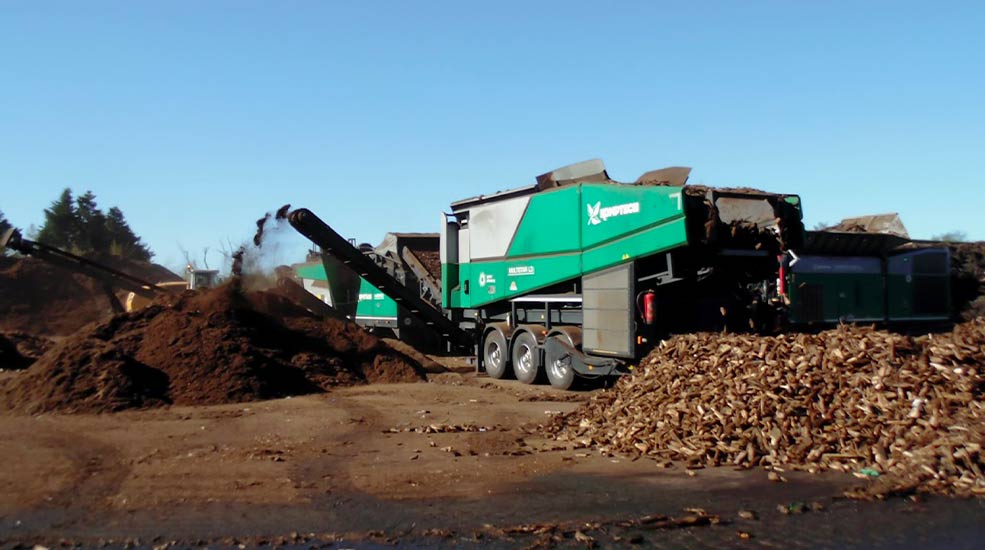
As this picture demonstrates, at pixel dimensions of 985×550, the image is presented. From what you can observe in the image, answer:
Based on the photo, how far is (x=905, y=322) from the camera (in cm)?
2088

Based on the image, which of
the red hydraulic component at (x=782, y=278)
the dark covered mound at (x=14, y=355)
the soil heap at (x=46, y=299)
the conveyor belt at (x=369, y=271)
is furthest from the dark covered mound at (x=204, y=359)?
the soil heap at (x=46, y=299)

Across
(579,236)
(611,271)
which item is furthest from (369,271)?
(611,271)

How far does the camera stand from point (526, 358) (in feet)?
53.7

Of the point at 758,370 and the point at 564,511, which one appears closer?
the point at 564,511

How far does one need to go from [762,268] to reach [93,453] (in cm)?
957

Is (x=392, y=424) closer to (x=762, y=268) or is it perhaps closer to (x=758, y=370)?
(x=758, y=370)

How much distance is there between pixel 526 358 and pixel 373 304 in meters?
8.54

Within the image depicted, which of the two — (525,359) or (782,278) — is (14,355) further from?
(782,278)

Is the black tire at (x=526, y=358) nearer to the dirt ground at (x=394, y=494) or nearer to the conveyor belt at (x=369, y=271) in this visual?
the conveyor belt at (x=369, y=271)

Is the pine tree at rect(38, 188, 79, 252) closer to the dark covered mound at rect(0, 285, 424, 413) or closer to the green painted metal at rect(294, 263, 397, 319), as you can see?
the green painted metal at rect(294, 263, 397, 319)

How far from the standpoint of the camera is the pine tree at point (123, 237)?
52.3 m

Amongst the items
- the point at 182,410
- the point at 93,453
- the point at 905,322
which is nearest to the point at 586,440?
the point at 93,453

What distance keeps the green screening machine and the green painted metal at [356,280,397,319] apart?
287 centimetres

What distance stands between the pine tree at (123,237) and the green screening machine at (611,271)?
37728 mm
